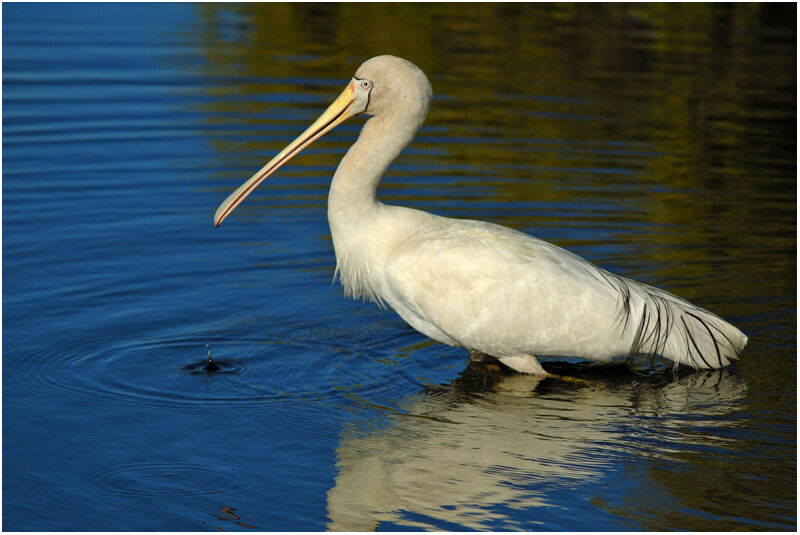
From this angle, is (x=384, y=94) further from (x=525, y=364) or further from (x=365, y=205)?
(x=525, y=364)

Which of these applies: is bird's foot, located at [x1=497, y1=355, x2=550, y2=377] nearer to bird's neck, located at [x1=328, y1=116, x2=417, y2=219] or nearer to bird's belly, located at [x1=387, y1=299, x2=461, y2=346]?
bird's belly, located at [x1=387, y1=299, x2=461, y2=346]

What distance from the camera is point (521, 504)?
6.77 meters

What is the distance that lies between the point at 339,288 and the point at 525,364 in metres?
2.28

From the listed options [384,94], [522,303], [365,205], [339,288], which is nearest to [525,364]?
[522,303]

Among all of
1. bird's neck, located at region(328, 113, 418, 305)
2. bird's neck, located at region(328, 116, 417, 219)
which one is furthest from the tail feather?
bird's neck, located at region(328, 116, 417, 219)

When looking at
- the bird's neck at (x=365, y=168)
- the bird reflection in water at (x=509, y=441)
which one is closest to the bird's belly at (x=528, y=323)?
the bird reflection in water at (x=509, y=441)

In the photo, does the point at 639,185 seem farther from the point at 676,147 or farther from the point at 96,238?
the point at 96,238

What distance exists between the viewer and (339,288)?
10.4 metres

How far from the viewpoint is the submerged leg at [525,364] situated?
8.68m

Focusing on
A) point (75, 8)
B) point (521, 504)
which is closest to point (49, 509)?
point (521, 504)

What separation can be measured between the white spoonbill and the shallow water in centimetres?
32

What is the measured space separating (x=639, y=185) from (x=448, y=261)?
19.0 feet

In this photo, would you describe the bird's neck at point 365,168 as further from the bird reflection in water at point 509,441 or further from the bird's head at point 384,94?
the bird reflection in water at point 509,441

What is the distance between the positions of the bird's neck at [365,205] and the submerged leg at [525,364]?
3.50 ft
